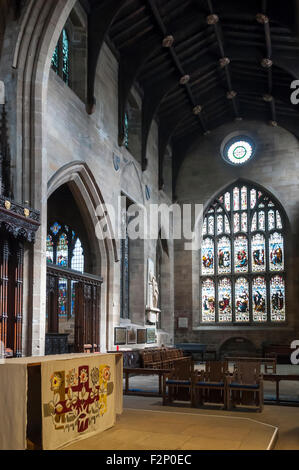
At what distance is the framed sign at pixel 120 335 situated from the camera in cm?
1328

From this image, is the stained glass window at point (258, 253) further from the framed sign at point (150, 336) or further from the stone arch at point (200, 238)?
the framed sign at point (150, 336)

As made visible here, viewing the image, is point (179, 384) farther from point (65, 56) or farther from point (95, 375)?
point (65, 56)

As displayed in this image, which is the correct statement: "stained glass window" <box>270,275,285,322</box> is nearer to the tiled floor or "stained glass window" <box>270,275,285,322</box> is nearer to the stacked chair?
the stacked chair

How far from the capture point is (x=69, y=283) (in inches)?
498

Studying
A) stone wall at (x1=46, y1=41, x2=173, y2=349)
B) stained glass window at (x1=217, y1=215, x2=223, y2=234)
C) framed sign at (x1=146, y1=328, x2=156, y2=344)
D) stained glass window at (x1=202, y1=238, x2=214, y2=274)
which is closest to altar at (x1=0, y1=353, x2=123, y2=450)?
stone wall at (x1=46, y1=41, x2=173, y2=349)

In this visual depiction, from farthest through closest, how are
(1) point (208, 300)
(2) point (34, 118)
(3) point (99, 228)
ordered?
1. (1) point (208, 300)
2. (3) point (99, 228)
3. (2) point (34, 118)

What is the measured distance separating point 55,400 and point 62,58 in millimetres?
8865

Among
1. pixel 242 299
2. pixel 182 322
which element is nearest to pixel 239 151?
pixel 242 299

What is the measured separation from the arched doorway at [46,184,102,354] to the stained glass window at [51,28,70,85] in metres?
3.09

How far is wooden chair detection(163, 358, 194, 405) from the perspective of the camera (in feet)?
27.1

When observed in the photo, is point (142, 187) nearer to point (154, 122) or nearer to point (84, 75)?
point (154, 122)

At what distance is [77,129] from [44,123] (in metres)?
2.54
